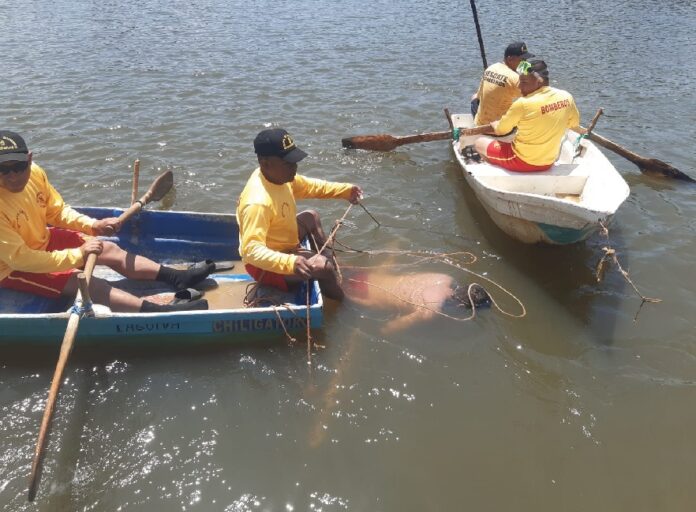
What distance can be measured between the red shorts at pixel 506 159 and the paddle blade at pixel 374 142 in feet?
7.31

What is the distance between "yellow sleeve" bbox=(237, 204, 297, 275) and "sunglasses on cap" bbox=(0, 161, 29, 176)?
1939 mm

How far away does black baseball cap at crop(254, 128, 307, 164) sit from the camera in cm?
471

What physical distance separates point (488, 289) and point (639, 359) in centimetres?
181

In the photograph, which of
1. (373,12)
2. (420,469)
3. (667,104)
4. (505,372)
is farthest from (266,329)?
(373,12)

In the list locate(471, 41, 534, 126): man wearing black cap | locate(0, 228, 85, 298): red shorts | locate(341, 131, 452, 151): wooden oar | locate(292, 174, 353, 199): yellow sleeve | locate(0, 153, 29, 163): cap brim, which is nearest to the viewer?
locate(0, 153, 29, 163): cap brim

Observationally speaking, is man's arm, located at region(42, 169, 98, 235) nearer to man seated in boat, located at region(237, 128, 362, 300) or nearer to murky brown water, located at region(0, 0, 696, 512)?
murky brown water, located at region(0, 0, 696, 512)

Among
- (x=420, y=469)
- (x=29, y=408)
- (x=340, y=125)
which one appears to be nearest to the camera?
(x=420, y=469)

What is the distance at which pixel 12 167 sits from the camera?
449cm

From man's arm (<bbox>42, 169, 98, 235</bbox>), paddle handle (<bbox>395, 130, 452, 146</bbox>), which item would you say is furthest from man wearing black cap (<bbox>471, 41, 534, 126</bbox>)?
man's arm (<bbox>42, 169, 98, 235</bbox>)

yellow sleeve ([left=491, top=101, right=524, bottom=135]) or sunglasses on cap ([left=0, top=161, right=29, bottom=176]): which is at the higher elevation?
sunglasses on cap ([left=0, top=161, right=29, bottom=176])

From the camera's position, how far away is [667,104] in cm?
1234

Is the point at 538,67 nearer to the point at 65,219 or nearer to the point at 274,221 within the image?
the point at 274,221

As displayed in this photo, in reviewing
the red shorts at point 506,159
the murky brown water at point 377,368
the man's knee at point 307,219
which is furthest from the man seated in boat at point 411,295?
the red shorts at point 506,159

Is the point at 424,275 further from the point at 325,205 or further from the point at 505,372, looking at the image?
the point at 325,205
